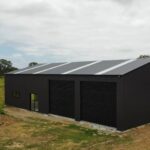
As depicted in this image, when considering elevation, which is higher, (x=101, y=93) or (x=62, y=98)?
(x=101, y=93)

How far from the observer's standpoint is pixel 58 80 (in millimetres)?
27797

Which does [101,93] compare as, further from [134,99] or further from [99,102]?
[134,99]

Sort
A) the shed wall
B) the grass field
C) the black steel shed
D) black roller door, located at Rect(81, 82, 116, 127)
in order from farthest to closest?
black roller door, located at Rect(81, 82, 116, 127) → the black steel shed → the shed wall → the grass field

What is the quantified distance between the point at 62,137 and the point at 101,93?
18.3ft

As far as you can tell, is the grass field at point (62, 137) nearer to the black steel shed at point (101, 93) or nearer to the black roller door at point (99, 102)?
the black steel shed at point (101, 93)

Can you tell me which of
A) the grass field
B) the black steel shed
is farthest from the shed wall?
the grass field

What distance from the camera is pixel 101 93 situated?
23.6m

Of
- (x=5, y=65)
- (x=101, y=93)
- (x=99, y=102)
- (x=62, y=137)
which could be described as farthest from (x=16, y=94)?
(x=5, y=65)

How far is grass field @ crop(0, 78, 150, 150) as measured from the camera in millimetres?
17297

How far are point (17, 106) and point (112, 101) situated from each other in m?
14.6

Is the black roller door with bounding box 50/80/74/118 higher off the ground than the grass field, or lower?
higher

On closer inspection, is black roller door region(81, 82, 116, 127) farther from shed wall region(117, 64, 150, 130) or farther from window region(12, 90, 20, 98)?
window region(12, 90, 20, 98)

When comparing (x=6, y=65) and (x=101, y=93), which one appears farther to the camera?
(x=6, y=65)

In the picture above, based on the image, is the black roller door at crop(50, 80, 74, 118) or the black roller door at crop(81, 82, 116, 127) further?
the black roller door at crop(50, 80, 74, 118)
